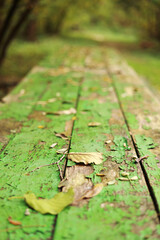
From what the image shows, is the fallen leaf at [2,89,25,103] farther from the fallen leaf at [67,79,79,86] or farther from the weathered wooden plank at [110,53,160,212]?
the weathered wooden plank at [110,53,160,212]

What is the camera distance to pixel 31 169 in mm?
1045

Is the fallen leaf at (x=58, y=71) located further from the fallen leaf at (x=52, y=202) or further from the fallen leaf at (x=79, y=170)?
the fallen leaf at (x=52, y=202)

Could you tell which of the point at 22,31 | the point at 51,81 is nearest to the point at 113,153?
the point at 51,81

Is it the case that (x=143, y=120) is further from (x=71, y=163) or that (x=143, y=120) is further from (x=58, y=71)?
(x=58, y=71)

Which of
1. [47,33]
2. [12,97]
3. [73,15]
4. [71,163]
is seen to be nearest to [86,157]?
[71,163]

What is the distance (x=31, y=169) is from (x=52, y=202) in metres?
0.25

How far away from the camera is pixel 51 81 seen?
261 cm

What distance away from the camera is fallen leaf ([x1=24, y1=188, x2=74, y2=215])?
806 millimetres

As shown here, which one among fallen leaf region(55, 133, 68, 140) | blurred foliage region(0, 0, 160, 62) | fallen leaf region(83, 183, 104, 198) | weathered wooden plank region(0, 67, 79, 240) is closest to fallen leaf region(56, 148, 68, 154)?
weathered wooden plank region(0, 67, 79, 240)

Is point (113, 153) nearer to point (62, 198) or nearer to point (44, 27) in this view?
point (62, 198)

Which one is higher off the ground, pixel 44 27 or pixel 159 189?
pixel 159 189

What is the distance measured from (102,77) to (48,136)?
1642 mm

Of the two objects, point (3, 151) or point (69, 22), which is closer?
point (3, 151)

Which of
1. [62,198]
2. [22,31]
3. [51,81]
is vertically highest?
[62,198]
